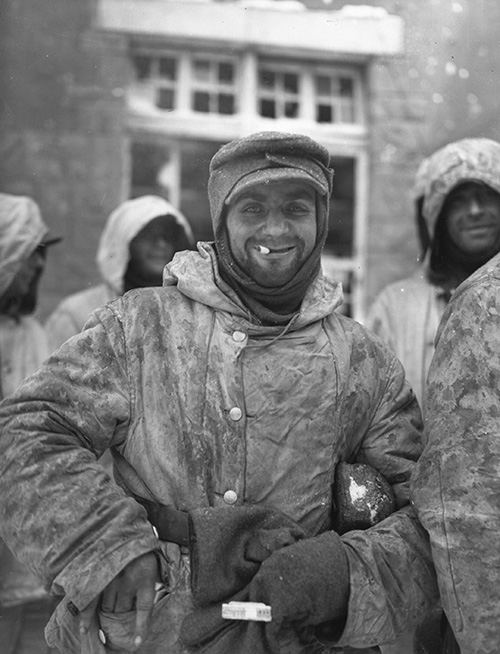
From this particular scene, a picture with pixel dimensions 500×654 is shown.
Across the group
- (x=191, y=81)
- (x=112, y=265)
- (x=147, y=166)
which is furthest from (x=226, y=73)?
(x=112, y=265)

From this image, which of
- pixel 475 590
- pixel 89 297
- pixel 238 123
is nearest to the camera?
pixel 475 590

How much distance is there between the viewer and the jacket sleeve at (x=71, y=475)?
6.76ft

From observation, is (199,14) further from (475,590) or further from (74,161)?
(475,590)

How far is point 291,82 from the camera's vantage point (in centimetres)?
577

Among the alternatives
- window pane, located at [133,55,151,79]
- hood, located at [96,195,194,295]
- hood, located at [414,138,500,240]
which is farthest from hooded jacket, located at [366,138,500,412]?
window pane, located at [133,55,151,79]

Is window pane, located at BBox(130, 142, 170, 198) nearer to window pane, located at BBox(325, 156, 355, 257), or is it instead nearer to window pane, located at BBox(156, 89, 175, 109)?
window pane, located at BBox(156, 89, 175, 109)

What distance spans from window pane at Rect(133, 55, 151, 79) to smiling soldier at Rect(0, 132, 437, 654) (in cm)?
351

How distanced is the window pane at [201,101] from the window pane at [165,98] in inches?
5.6

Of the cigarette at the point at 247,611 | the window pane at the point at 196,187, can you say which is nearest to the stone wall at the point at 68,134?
the window pane at the point at 196,187

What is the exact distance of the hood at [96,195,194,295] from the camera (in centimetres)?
457

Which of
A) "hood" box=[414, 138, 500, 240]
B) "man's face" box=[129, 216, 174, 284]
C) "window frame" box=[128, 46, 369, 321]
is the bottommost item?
"man's face" box=[129, 216, 174, 284]

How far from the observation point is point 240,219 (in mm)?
2342

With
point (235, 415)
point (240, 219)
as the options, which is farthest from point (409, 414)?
point (240, 219)

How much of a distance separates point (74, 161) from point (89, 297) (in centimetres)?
126
